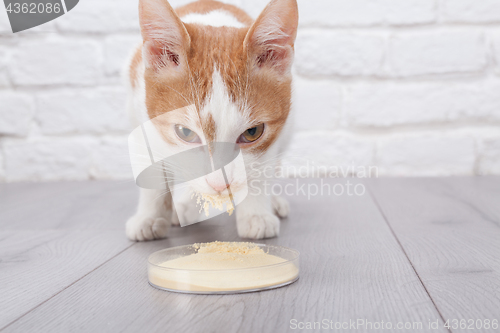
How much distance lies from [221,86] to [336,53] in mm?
1066

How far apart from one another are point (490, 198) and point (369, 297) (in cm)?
95

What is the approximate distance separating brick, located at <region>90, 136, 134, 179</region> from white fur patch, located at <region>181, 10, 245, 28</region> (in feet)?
2.71

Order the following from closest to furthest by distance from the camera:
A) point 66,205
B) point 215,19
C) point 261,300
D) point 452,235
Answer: point 261,300
point 452,235
point 215,19
point 66,205

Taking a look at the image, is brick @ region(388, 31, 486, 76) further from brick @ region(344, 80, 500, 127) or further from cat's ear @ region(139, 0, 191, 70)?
cat's ear @ region(139, 0, 191, 70)

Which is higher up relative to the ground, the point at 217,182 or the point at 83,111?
the point at 83,111

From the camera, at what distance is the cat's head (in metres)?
0.85

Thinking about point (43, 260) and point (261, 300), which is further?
point (43, 260)

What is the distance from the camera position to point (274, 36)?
3.03ft

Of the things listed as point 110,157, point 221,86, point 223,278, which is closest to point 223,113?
point 221,86

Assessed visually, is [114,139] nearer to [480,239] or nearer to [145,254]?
[145,254]

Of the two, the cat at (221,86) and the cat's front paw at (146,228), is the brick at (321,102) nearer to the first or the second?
the cat at (221,86)

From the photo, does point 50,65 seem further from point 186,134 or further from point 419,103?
point 419,103

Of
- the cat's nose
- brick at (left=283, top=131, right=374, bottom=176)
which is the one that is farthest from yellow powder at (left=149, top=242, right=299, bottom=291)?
brick at (left=283, top=131, right=374, bottom=176)

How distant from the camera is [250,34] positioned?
892 millimetres
